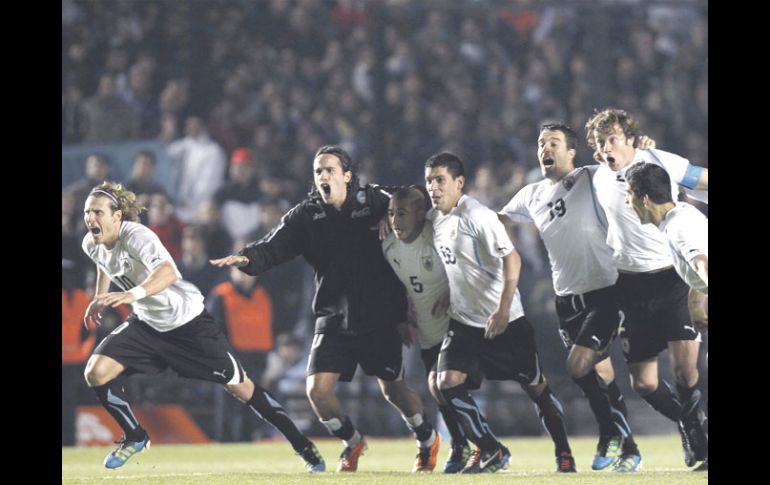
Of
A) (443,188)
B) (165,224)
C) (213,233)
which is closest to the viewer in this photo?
(443,188)

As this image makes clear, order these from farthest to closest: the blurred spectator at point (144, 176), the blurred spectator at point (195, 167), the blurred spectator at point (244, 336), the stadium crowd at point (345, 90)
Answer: the blurred spectator at point (195, 167) < the stadium crowd at point (345, 90) < the blurred spectator at point (144, 176) < the blurred spectator at point (244, 336)

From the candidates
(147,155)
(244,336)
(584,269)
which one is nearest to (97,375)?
(584,269)

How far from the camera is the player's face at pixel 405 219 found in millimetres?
8039

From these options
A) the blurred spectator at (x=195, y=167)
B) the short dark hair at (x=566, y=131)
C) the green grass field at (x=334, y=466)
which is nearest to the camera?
the green grass field at (x=334, y=466)

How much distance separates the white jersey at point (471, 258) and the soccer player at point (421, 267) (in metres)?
0.07

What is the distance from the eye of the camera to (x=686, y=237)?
284 inches

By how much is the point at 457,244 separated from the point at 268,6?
973 cm

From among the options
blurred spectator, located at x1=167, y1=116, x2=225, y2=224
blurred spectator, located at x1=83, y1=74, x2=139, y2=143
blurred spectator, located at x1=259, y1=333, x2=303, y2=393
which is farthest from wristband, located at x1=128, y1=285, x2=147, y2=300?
blurred spectator, located at x1=83, y1=74, x2=139, y2=143

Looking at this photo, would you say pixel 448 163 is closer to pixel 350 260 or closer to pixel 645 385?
pixel 350 260

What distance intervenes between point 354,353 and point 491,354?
0.84 meters

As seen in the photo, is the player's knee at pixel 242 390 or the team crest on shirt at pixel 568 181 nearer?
the team crest on shirt at pixel 568 181

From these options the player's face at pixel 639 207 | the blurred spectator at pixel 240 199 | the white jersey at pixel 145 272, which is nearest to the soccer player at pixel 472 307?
the player's face at pixel 639 207

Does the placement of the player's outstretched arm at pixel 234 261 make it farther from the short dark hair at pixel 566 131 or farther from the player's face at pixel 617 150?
the player's face at pixel 617 150
